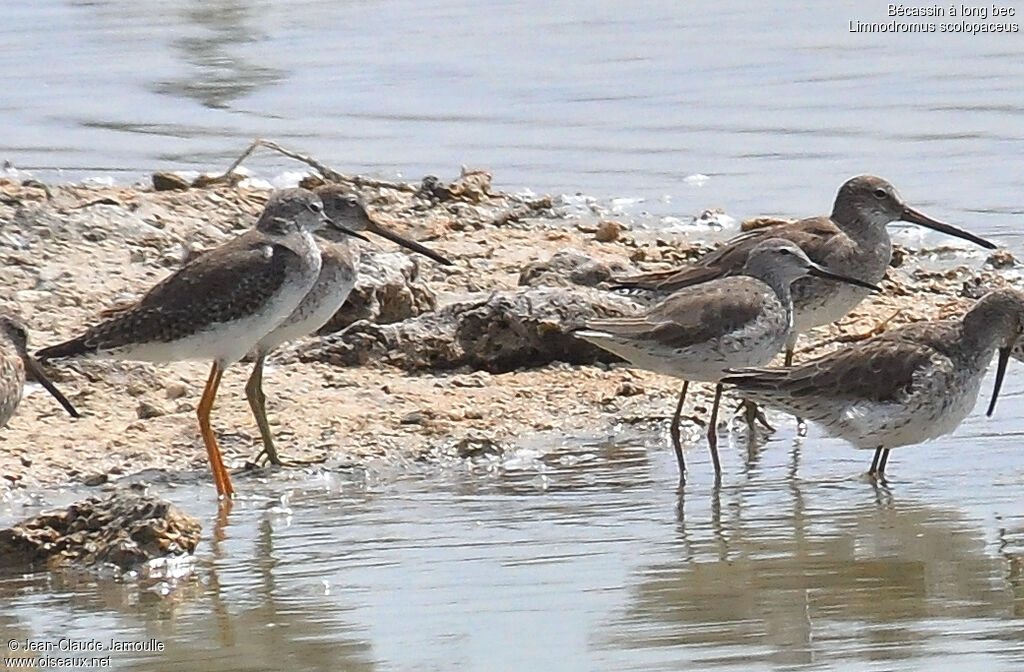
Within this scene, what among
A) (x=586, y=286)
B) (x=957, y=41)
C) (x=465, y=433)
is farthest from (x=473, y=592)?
(x=957, y=41)

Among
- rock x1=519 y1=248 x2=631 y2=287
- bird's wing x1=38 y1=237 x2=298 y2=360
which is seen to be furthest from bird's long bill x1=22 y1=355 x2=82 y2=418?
rock x1=519 y1=248 x2=631 y2=287

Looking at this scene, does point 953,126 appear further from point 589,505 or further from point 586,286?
point 589,505

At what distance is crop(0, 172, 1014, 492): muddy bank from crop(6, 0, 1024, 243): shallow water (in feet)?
6.02

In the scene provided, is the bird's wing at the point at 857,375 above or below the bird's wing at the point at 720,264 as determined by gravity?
below

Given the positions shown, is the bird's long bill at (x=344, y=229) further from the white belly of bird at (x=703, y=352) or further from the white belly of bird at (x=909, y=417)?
the white belly of bird at (x=909, y=417)

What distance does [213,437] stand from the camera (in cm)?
940

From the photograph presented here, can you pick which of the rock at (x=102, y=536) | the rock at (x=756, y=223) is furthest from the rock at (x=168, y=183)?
the rock at (x=102, y=536)

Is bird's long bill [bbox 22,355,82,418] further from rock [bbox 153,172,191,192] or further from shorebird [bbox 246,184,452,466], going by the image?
rock [bbox 153,172,191,192]

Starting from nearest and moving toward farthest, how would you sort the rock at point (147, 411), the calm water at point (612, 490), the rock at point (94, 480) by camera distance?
1. the calm water at point (612, 490)
2. the rock at point (94, 480)
3. the rock at point (147, 411)

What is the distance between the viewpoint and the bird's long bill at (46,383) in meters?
9.25

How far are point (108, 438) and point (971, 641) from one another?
4.23 m

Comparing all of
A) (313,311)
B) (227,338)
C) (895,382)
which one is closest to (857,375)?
(895,382)

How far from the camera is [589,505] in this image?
860 cm

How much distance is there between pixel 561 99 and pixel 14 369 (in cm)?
938
